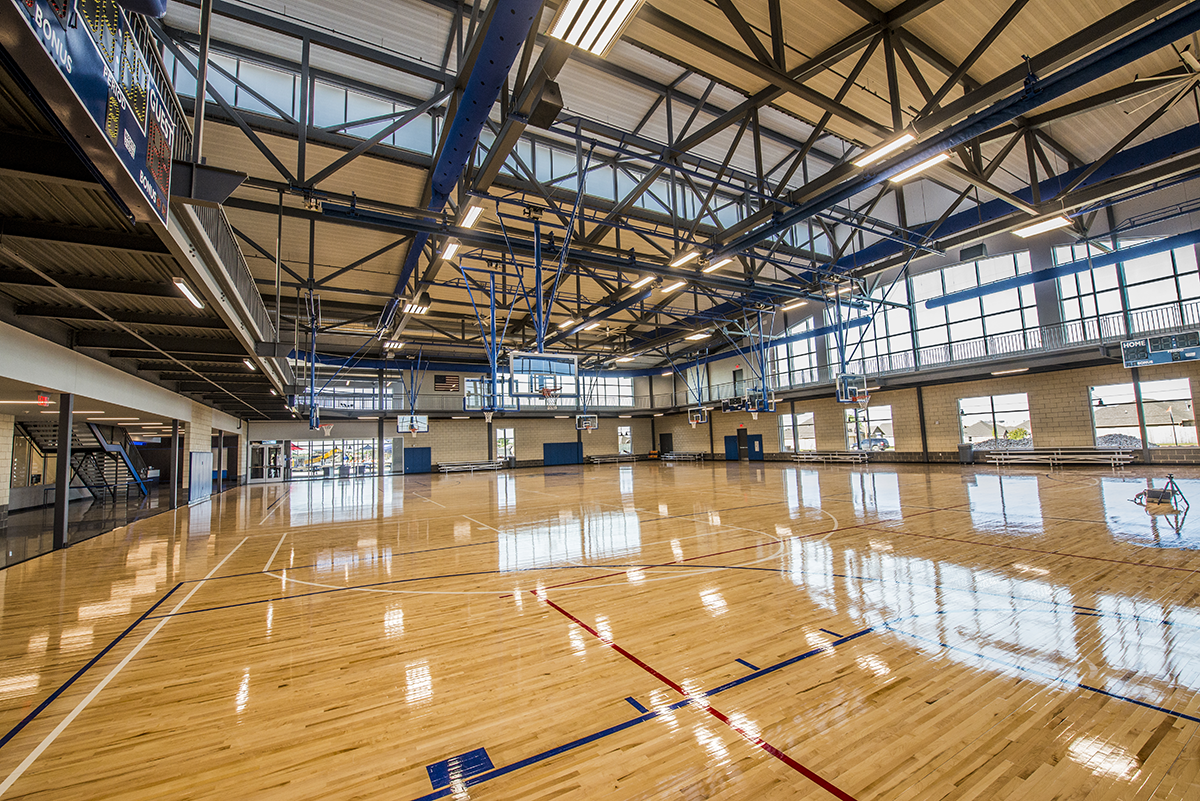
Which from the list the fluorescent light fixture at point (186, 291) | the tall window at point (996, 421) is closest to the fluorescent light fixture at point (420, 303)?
the fluorescent light fixture at point (186, 291)

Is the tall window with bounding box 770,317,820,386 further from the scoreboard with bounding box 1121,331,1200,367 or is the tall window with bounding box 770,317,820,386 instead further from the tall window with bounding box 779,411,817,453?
the scoreboard with bounding box 1121,331,1200,367

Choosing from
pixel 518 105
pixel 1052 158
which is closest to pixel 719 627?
pixel 518 105

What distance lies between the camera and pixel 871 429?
78.4 ft

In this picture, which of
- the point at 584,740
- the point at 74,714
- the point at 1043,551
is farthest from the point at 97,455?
the point at 1043,551

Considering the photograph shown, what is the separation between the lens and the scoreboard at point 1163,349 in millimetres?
13211

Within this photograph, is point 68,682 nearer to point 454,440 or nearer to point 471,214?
point 471,214

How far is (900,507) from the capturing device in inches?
392

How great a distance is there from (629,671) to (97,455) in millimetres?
28307

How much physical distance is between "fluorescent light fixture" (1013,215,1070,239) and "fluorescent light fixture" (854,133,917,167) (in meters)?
5.59

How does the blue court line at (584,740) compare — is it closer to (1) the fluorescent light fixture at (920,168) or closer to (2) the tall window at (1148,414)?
(1) the fluorescent light fixture at (920,168)

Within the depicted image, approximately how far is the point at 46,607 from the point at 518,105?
27.9ft

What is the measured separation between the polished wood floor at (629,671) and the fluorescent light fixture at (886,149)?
6161 mm

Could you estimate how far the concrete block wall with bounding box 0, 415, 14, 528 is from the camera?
39.1 ft

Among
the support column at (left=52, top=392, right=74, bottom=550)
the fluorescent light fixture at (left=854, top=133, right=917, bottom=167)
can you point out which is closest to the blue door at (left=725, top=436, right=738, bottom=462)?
the fluorescent light fixture at (left=854, top=133, right=917, bottom=167)
